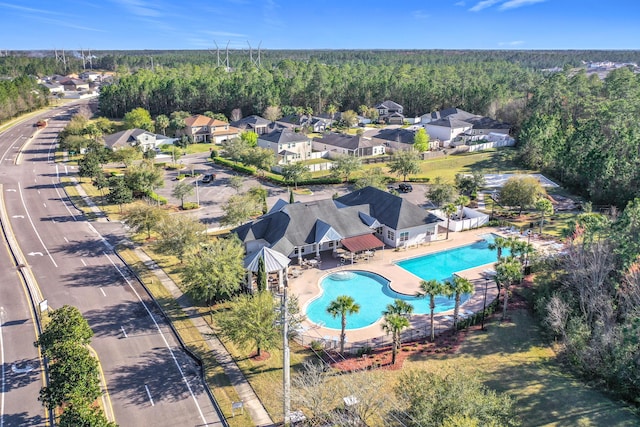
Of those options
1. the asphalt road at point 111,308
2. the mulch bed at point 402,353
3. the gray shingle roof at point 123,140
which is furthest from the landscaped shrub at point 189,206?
the mulch bed at point 402,353

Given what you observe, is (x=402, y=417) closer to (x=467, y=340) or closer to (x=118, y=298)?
(x=467, y=340)

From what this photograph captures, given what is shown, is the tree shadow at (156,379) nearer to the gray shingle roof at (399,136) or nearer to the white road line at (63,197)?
the white road line at (63,197)

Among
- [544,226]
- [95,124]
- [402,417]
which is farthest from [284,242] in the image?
[95,124]

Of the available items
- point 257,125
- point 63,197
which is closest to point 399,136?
point 257,125

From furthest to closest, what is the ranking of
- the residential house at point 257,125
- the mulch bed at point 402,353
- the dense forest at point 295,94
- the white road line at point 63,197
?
the dense forest at point 295,94 → the residential house at point 257,125 → the white road line at point 63,197 → the mulch bed at point 402,353

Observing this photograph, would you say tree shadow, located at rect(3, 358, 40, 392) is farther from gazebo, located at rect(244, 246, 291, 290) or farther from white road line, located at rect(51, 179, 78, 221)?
white road line, located at rect(51, 179, 78, 221)

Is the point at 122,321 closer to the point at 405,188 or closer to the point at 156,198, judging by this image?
the point at 156,198

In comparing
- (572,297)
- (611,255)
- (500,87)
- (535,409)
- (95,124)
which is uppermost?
(500,87)
